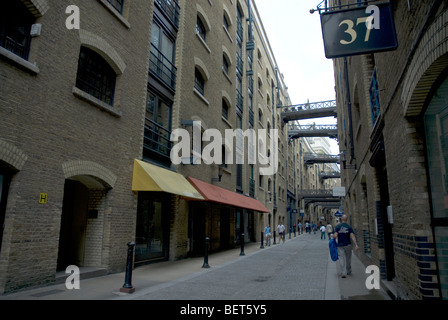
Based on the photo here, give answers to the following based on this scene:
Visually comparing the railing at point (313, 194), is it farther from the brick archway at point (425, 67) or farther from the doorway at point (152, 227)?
the brick archway at point (425, 67)

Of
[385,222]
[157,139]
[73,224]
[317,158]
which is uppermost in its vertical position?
[317,158]

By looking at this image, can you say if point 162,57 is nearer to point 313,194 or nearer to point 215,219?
point 215,219

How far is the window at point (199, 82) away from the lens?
1503 centimetres

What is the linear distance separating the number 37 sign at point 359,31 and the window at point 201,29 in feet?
36.9

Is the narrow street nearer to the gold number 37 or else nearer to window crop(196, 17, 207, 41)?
the gold number 37

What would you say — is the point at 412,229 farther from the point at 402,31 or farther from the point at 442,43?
the point at 402,31

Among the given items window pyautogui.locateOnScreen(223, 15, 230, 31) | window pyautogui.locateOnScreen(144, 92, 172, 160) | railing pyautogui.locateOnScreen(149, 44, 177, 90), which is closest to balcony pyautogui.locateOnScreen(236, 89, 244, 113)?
window pyautogui.locateOnScreen(223, 15, 230, 31)

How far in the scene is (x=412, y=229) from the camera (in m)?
4.52

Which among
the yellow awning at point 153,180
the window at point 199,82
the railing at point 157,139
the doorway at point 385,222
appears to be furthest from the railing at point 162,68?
the doorway at point 385,222

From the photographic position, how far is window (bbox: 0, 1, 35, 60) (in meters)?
6.50

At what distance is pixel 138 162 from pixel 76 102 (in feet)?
8.87

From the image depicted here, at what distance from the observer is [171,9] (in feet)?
42.8

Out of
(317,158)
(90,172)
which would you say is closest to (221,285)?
(90,172)

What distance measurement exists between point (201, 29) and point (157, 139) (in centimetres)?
750
